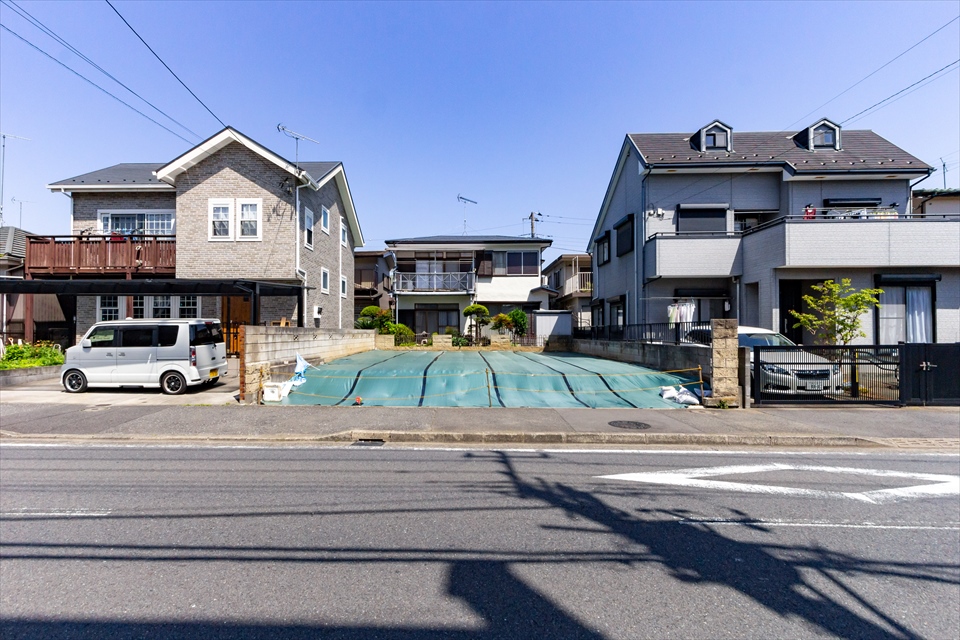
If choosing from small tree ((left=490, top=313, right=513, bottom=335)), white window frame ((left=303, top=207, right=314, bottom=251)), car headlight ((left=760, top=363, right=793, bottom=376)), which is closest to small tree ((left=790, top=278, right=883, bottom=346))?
car headlight ((left=760, top=363, right=793, bottom=376))

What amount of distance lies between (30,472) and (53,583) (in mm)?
3693

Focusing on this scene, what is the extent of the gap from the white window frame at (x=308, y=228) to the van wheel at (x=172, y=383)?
828 cm

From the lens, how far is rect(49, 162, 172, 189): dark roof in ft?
63.1

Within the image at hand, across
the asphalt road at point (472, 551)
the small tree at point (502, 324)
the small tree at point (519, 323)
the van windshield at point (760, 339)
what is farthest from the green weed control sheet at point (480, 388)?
the small tree at point (502, 324)

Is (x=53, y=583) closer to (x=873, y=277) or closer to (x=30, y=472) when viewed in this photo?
(x=30, y=472)

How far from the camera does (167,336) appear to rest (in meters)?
11.8

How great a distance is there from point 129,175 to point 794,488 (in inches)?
1033

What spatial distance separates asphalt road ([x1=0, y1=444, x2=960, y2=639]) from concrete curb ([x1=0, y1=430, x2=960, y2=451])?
56.3 inches

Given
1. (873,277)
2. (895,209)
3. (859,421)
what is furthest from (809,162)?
(859,421)

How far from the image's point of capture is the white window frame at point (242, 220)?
706 inches

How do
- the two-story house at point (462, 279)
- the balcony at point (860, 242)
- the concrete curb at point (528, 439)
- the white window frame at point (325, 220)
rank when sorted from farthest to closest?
the two-story house at point (462, 279), the white window frame at point (325, 220), the balcony at point (860, 242), the concrete curb at point (528, 439)

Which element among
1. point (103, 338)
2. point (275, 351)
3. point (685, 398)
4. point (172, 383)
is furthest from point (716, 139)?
point (103, 338)

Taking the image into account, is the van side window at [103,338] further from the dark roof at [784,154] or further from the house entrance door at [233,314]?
the dark roof at [784,154]

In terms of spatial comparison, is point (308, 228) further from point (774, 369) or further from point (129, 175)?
point (774, 369)
